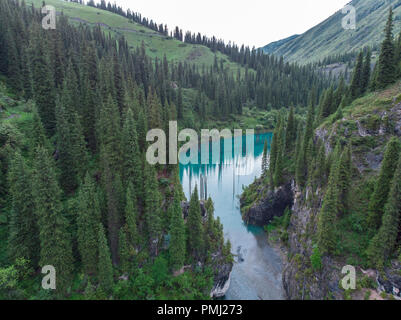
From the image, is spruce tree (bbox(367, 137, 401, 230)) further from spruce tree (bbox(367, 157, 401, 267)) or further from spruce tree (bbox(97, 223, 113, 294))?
spruce tree (bbox(97, 223, 113, 294))

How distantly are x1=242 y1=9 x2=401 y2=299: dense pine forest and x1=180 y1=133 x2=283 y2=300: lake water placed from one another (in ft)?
14.5

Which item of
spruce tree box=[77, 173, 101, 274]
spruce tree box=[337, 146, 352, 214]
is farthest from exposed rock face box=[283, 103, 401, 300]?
spruce tree box=[77, 173, 101, 274]

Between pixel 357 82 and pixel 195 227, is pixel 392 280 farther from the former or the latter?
pixel 357 82

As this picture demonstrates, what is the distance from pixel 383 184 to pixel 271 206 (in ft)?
106

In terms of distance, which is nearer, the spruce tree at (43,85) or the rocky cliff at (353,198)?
the rocky cliff at (353,198)

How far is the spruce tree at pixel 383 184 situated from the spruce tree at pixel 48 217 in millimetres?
40711

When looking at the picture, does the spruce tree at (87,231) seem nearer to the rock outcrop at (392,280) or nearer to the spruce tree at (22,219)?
the spruce tree at (22,219)

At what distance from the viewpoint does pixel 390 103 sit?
134 feet

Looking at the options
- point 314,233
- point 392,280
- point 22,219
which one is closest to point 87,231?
point 22,219

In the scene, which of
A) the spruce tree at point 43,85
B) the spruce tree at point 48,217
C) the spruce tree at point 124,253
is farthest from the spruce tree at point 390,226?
the spruce tree at point 43,85

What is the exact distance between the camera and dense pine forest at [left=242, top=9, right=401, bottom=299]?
2950 cm

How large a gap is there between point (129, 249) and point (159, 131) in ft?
86.6

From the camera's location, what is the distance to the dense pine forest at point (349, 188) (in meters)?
29.5
